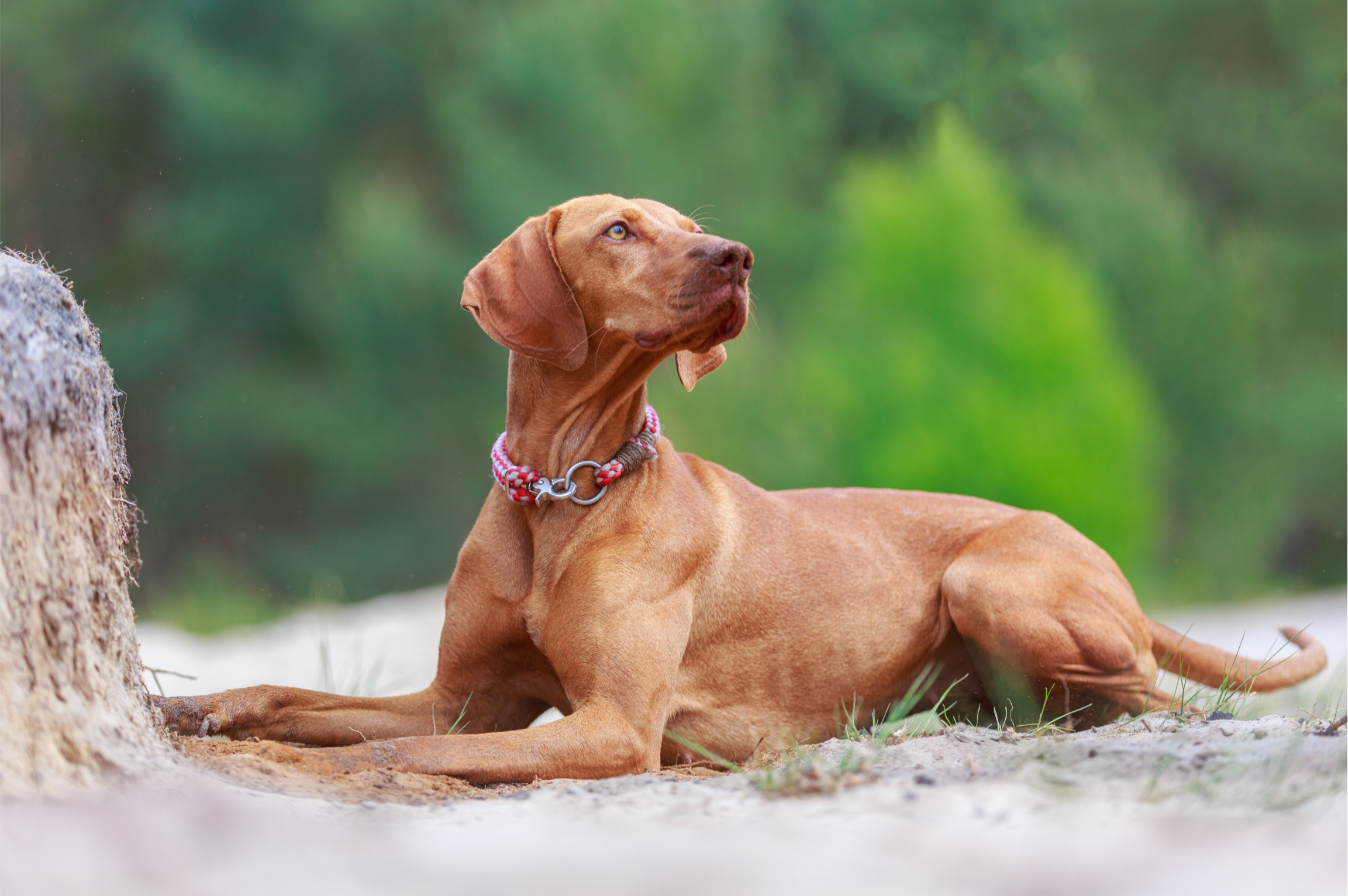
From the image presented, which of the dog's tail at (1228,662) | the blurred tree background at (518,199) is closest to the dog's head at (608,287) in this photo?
the dog's tail at (1228,662)

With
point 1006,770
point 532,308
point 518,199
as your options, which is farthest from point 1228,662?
point 518,199

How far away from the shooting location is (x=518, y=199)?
12.1 m

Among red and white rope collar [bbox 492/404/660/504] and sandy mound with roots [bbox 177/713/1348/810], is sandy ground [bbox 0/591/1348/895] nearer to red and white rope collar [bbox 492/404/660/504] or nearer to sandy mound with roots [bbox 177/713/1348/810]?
sandy mound with roots [bbox 177/713/1348/810]

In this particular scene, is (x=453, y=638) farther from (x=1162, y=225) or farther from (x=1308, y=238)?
(x=1308, y=238)

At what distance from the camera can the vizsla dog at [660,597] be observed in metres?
3.16

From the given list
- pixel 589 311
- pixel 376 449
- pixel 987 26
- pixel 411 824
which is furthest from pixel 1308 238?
pixel 411 824

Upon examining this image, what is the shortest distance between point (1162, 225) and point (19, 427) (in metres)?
11.6

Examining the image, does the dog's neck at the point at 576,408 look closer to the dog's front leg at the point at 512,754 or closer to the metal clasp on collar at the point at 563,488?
the metal clasp on collar at the point at 563,488

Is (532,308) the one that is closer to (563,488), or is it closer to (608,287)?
(608,287)

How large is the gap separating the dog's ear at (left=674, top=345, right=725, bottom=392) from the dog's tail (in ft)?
5.56

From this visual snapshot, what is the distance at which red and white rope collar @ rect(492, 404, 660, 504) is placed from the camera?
11.1ft

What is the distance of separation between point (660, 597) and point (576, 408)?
582 mm

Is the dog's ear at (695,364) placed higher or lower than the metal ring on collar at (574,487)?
higher

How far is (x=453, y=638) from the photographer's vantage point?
11.5 feet
